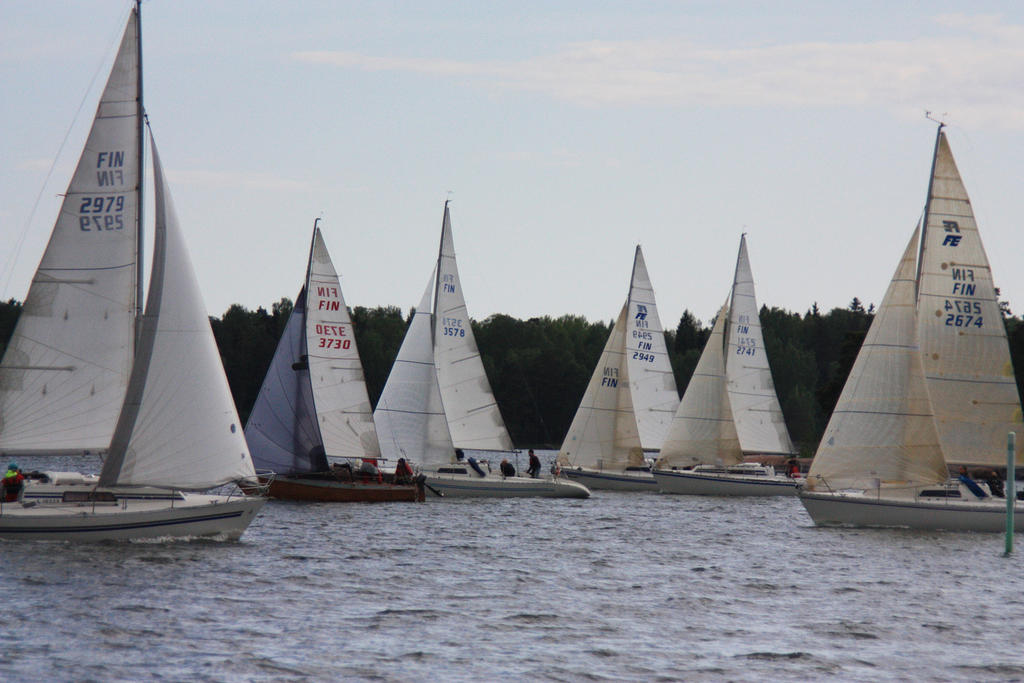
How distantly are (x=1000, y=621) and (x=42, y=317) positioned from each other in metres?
21.2

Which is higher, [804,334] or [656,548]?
[804,334]

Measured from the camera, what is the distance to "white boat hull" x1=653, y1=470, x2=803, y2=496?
57250 millimetres

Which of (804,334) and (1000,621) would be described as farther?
(804,334)

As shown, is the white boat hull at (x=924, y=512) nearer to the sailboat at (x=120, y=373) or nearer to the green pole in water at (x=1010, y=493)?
the green pole in water at (x=1010, y=493)

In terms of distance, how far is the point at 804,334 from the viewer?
16225 cm

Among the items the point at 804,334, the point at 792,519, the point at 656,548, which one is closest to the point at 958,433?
the point at 792,519

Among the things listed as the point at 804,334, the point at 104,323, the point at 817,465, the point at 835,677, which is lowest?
the point at 835,677

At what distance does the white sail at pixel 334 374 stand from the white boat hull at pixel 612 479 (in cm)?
1370

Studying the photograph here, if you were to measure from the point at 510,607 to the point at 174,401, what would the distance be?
30.4 ft

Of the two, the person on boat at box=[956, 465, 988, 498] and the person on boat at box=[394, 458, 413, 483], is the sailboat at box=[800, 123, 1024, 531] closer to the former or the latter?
the person on boat at box=[956, 465, 988, 498]

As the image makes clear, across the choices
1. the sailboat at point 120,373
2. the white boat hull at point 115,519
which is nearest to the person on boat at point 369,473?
the sailboat at point 120,373

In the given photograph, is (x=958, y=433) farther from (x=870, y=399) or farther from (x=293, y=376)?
(x=293, y=376)

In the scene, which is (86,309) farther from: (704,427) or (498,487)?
(704,427)

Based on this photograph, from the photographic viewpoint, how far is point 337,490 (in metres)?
45.6
